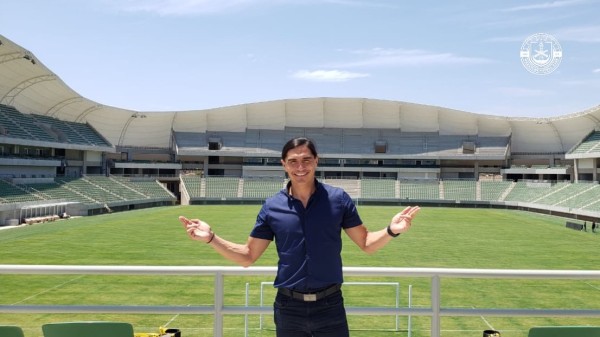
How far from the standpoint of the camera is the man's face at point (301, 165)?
3412 millimetres

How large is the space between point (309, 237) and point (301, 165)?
0.46 m

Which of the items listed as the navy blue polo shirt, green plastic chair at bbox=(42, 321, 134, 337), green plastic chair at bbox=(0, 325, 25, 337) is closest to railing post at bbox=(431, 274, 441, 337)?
the navy blue polo shirt

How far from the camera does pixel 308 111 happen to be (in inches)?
3305

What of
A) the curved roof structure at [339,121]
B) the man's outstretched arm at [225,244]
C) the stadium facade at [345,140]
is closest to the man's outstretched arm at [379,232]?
the man's outstretched arm at [225,244]

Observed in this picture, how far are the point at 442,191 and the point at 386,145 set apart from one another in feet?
45.1

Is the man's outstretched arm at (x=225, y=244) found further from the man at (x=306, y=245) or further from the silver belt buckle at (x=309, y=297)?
the silver belt buckle at (x=309, y=297)

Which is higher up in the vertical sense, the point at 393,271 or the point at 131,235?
the point at 393,271

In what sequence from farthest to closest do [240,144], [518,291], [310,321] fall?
1. [240,144]
2. [518,291]
3. [310,321]

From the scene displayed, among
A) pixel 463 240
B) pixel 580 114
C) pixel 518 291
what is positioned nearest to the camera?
Answer: pixel 518 291

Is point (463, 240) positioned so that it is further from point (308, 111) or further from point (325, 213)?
point (308, 111)

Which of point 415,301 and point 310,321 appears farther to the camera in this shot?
point 415,301

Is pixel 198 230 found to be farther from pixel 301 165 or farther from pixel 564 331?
pixel 564 331

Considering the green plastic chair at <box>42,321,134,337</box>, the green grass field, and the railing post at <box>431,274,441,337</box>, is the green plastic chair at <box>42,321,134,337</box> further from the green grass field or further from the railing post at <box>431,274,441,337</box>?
the green grass field

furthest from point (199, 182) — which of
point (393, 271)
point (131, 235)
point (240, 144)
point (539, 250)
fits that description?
point (393, 271)
